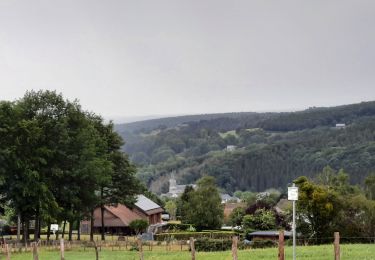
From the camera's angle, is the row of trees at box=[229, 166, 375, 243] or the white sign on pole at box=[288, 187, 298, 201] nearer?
the white sign on pole at box=[288, 187, 298, 201]

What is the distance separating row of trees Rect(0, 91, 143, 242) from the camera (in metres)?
54.3

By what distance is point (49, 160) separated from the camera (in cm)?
5809

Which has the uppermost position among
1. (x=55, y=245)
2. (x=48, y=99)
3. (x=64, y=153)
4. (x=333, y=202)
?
(x=48, y=99)

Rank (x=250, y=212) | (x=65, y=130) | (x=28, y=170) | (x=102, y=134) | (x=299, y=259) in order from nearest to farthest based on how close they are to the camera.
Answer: (x=299, y=259)
(x=28, y=170)
(x=65, y=130)
(x=102, y=134)
(x=250, y=212)

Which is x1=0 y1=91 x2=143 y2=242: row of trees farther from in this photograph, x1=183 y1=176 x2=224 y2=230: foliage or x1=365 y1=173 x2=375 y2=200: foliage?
x1=365 y1=173 x2=375 y2=200: foliage

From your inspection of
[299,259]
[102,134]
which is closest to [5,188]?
[102,134]

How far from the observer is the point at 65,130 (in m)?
57.4

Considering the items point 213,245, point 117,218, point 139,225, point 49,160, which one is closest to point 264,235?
point 213,245

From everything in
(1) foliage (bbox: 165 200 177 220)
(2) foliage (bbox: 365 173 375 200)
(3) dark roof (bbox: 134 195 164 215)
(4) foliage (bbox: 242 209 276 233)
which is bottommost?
(1) foliage (bbox: 165 200 177 220)

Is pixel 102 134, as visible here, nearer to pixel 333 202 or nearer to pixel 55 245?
pixel 55 245

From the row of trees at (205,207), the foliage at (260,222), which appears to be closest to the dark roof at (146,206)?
the row of trees at (205,207)

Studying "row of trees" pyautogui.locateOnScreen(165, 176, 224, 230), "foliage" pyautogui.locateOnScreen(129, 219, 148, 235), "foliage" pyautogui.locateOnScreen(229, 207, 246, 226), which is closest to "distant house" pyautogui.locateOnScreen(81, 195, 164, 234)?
"foliage" pyautogui.locateOnScreen(129, 219, 148, 235)

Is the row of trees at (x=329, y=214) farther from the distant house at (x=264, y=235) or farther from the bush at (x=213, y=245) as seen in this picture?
the distant house at (x=264, y=235)

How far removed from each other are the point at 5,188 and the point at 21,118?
6597 millimetres
